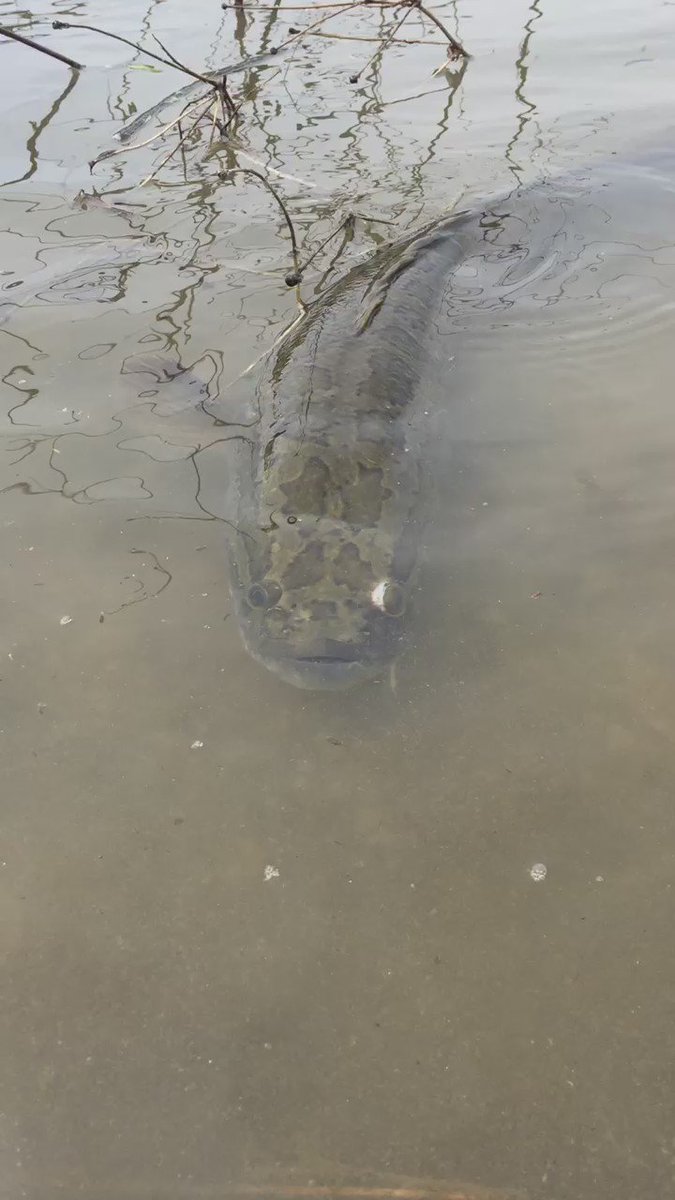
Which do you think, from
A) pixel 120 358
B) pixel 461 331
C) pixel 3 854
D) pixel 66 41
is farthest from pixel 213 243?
pixel 66 41

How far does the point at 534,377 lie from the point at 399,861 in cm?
265

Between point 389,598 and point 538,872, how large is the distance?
102 centimetres

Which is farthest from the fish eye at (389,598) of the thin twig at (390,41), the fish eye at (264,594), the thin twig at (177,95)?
the thin twig at (390,41)

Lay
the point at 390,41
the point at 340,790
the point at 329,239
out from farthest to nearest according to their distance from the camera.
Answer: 1. the point at 390,41
2. the point at 329,239
3. the point at 340,790

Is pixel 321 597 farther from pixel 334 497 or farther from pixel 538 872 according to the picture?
pixel 538 872

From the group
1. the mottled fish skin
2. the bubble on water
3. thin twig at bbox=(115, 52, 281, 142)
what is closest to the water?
the bubble on water

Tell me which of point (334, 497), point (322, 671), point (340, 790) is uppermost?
point (334, 497)

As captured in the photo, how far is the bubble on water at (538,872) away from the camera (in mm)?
2354

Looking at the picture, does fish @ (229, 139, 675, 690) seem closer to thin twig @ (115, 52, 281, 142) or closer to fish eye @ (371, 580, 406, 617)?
fish eye @ (371, 580, 406, 617)

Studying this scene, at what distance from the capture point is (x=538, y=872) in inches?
93.2

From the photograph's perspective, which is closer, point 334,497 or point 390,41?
point 334,497

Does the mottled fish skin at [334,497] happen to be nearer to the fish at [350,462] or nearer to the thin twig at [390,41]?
the fish at [350,462]

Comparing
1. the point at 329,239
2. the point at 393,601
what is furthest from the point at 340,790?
the point at 329,239

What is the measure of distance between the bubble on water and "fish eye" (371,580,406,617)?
0.95 meters
